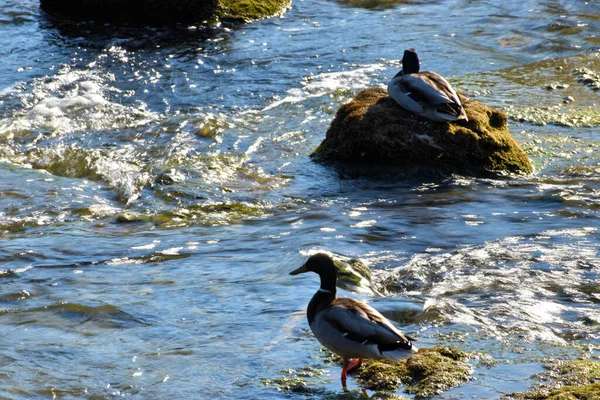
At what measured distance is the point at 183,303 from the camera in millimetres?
6004

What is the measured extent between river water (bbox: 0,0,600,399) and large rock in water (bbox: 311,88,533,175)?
9.5 inches

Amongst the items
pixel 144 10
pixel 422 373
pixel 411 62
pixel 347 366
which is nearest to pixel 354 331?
pixel 347 366

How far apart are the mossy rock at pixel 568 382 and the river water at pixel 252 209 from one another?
12cm

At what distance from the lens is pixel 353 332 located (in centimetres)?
456

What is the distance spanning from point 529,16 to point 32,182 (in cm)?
1082

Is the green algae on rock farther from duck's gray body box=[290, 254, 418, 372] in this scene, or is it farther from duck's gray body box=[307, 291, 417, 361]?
duck's gray body box=[307, 291, 417, 361]

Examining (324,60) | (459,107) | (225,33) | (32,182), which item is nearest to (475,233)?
(459,107)

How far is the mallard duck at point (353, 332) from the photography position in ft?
14.5

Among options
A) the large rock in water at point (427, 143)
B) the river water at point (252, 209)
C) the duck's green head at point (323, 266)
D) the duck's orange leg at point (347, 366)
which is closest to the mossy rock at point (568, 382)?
the river water at point (252, 209)

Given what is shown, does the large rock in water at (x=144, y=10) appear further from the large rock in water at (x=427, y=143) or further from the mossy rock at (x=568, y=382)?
the mossy rock at (x=568, y=382)

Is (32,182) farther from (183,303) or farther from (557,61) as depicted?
(557,61)

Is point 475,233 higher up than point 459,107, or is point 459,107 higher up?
point 459,107

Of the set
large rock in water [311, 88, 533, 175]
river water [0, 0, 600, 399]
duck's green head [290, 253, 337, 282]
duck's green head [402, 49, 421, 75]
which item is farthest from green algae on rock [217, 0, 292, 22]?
duck's green head [290, 253, 337, 282]

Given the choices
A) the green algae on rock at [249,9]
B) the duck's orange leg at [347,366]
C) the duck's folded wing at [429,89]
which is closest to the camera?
the duck's orange leg at [347,366]
